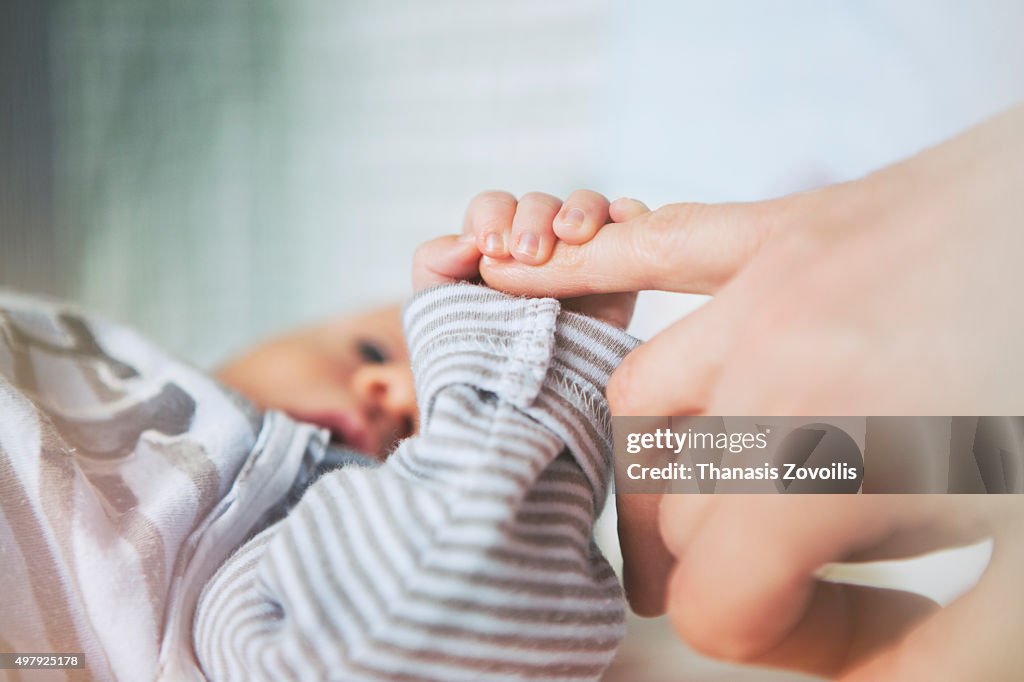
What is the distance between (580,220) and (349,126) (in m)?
0.67

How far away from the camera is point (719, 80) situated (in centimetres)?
87

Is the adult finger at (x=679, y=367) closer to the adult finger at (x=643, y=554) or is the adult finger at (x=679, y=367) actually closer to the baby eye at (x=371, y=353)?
the adult finger at (x=643, y=554)

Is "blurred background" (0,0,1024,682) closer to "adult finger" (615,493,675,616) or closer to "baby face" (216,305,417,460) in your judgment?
"baby face" (216,305,417,460)

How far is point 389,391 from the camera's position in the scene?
0.69 metres

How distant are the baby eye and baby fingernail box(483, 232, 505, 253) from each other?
43 cm

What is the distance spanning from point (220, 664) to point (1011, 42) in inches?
24.1

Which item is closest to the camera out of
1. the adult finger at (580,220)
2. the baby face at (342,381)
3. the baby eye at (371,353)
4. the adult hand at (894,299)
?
the adult hand at (894,299)

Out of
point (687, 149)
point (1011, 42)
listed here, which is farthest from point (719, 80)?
point (1011, 42)

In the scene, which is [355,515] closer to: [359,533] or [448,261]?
[359,533]

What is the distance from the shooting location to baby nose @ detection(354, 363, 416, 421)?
0.67 metres

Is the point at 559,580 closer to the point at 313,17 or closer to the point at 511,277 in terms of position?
the point at 511,277

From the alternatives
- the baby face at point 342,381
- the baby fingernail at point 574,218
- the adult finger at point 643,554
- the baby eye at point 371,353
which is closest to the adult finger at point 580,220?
the baby fingernail at point 574,218

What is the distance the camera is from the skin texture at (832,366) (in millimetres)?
252

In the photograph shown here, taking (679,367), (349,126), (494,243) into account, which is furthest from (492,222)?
(349,126)
